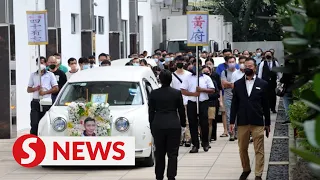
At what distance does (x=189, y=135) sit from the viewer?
17219mm

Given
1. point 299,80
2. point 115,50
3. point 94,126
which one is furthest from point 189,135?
point 115,50

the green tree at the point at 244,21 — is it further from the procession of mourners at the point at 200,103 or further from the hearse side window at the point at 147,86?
the hearse side window at the point at 147,86

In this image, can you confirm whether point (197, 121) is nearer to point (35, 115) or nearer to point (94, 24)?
point (35, 115)

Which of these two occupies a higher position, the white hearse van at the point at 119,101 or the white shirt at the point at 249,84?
the white shirt at the point at 249,84

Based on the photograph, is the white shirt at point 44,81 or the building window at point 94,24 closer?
the white shirt at point 44,81

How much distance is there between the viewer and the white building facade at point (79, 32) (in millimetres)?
20266

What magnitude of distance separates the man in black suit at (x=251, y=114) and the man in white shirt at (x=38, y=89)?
17.5 ft

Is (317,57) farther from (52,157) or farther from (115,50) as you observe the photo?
(115,50)

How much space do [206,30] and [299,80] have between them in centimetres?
1500

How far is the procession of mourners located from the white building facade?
1433mm

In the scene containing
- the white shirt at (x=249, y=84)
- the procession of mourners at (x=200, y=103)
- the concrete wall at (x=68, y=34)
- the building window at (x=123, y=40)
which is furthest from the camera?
the building window at (x=123, y=40)

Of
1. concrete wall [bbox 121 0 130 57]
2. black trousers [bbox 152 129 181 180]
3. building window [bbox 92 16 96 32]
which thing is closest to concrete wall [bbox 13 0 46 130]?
building window [bbox 92 16 96 32]

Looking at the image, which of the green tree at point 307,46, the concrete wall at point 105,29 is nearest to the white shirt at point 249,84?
the green tree at point 307,46

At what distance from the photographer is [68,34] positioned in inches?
1021
